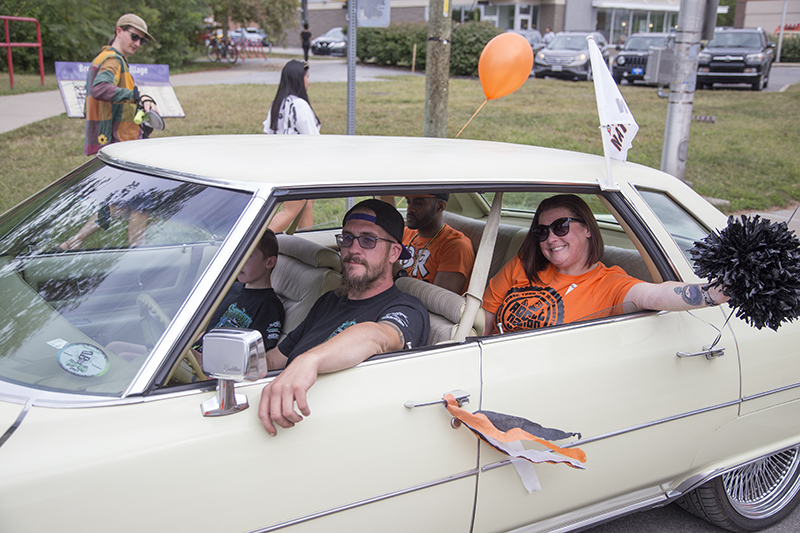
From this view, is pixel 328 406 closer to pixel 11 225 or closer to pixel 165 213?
pixel 165 213

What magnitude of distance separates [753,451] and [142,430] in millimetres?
2442

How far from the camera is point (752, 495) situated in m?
3.14

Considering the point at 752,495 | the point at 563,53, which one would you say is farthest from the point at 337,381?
the point at 563,53

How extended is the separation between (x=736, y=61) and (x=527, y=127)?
11.5m

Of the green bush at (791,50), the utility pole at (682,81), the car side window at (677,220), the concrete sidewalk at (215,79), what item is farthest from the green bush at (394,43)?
the green bush at (791,50)

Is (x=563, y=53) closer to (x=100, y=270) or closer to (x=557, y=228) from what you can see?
(x=557, y=228)

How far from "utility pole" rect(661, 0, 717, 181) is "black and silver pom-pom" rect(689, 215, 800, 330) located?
545cm

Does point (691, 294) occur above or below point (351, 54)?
below

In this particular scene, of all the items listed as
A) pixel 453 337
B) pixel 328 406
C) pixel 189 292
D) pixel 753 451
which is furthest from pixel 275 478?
pixel 753 451

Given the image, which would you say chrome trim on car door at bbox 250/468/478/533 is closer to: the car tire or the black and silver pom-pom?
the black and silver pom-pom

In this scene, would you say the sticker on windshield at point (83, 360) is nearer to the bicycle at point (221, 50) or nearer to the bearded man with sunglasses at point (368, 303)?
the bearded man with sunglasses at point (368, 303)

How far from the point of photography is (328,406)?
203 centimetres

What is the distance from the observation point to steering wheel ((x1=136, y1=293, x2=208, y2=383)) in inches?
75.9

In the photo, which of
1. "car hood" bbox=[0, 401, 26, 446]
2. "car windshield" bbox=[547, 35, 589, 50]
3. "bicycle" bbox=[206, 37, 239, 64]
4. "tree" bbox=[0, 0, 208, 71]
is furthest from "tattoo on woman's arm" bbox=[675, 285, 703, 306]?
"bicycle" bbox=[206, 37, 239, 64]
